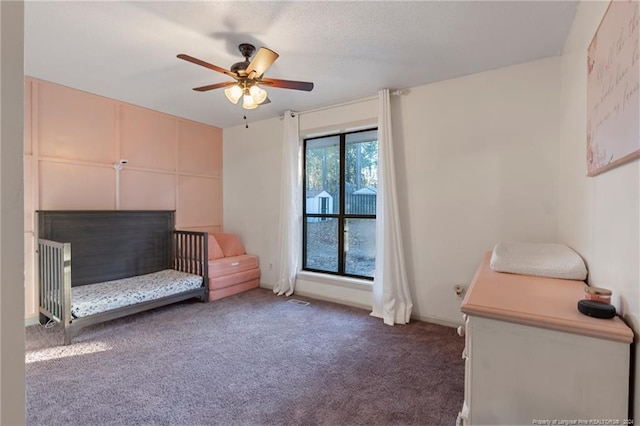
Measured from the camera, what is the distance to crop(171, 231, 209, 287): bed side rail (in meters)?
3.75

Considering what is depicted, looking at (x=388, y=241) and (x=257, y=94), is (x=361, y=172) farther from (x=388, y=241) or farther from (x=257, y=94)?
(x=257, y=94)

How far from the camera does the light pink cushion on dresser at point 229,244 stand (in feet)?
14.3

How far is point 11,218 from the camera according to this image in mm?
528

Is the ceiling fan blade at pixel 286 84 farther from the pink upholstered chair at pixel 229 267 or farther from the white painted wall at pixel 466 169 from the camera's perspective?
the pink upholstered chair at pixel 229 267

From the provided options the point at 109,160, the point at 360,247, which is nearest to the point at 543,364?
the point at 360,247

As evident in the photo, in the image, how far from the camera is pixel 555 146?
2.53m

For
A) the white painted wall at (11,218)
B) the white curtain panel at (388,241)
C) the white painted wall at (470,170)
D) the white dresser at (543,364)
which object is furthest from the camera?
the white curtain panel at (388,241)

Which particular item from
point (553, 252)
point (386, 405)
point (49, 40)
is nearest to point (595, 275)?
point (553, 252)

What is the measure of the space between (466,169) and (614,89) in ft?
5.72

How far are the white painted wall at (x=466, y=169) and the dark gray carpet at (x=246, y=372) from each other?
2.08 feet

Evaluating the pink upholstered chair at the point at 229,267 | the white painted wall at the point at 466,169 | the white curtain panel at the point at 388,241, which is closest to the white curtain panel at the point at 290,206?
the pink upholstered chair at the point at 229,267

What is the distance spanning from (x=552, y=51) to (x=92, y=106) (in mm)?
4636

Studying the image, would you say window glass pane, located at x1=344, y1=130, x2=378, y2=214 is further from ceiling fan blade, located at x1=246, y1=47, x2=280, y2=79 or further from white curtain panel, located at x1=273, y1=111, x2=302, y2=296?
ceiling fan blade, located at x1=246, y1=47, x2=280, y2=79

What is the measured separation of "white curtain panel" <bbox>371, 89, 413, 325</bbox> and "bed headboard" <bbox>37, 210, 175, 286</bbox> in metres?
2.89
